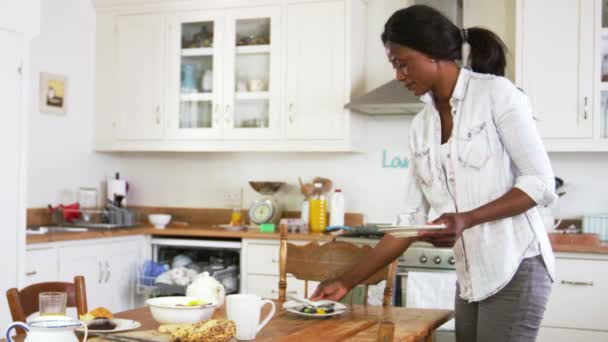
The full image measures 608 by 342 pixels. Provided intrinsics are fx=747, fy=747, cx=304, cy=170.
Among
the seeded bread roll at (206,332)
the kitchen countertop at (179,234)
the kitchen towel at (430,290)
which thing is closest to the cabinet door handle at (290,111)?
the kitchen countertop at (179,234)

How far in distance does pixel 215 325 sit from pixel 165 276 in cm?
273

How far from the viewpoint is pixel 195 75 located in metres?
4.72

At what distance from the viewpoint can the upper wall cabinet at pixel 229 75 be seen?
436 cm

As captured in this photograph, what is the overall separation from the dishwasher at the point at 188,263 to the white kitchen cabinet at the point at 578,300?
68.0 inches

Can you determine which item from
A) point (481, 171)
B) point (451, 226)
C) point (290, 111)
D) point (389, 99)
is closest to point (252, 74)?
point (290, 111)

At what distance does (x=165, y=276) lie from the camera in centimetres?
421

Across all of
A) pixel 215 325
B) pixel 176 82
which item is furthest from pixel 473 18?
pixel 215 325

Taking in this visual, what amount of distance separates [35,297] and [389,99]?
96.9 inches

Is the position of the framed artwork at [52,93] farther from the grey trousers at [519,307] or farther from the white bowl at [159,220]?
the grey trousers at [519,307]

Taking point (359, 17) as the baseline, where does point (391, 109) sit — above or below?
below

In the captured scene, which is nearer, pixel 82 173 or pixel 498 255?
pixel 498 255

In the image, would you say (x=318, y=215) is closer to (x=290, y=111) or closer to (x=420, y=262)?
(x=290, y=111)

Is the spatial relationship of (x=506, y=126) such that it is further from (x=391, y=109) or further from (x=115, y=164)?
(x=115, y=164)

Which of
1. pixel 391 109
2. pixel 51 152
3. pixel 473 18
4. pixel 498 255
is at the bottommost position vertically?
pixel 498 255
